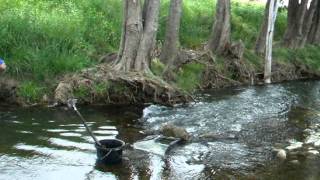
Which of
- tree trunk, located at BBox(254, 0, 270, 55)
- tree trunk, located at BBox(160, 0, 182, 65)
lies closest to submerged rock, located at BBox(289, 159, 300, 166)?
tree trunk, located at BBox(160, 0, 182, 65)

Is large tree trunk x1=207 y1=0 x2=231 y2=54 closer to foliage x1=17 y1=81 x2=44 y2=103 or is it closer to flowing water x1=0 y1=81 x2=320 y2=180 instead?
flowing water x1=0 y1=81 x2=320 y2=180

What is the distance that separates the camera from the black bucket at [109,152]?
8977 mm

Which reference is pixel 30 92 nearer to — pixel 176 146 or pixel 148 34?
pixel 148 34

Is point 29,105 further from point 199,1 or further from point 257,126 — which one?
point 199,1

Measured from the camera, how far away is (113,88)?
13703 millimetres

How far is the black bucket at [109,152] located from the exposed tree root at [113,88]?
406 cm

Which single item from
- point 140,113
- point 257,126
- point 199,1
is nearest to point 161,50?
point 140,113

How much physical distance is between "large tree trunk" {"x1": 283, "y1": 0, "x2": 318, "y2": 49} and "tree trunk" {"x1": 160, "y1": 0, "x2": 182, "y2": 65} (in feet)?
23.0

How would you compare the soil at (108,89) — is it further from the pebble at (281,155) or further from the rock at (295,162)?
the rock at (295,162)

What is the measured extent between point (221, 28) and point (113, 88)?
5796mm

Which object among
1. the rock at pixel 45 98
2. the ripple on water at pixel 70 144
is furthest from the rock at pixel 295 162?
the rock at pixel 45 98

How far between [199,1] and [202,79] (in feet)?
26.5

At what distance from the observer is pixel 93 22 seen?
17.0 meters

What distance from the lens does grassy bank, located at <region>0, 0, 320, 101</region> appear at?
539 inches
